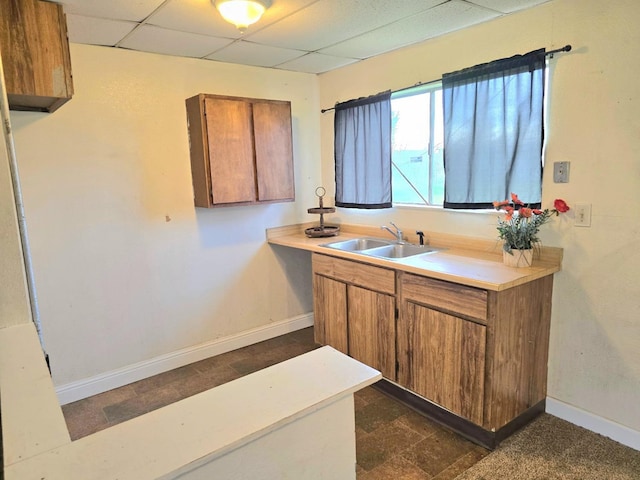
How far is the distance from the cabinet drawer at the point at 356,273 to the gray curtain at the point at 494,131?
71 centimetres

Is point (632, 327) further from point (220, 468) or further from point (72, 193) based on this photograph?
point (72, 193)

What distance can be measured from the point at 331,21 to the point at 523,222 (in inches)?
63.9

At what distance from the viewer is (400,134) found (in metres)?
3.35

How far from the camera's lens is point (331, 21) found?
8.10 feet

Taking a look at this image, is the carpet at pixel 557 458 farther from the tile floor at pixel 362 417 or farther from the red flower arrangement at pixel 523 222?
the red flower arrangement at pixel 523 222

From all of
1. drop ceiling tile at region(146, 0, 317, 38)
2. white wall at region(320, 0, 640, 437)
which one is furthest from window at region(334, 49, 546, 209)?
drop ceiling tile at region(146, 0, 317, 38)

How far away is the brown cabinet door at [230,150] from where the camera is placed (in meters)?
3.05

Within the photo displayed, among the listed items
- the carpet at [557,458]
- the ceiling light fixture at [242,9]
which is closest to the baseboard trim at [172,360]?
the carpet at [557,458]

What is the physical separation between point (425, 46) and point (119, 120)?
86.9 inches

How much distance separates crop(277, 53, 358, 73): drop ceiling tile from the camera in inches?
129

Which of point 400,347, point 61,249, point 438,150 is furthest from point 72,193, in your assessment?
point 438,150

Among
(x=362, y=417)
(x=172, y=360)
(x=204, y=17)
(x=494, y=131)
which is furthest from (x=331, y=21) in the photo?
(x=172, y=360)

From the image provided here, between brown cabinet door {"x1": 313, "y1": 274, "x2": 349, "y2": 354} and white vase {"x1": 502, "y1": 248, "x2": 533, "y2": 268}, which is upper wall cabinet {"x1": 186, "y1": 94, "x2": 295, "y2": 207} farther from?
white vase {"x1": 502, "y1": 248, "x2": 533, "y2": 268}

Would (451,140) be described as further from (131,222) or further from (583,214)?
(131,222)
